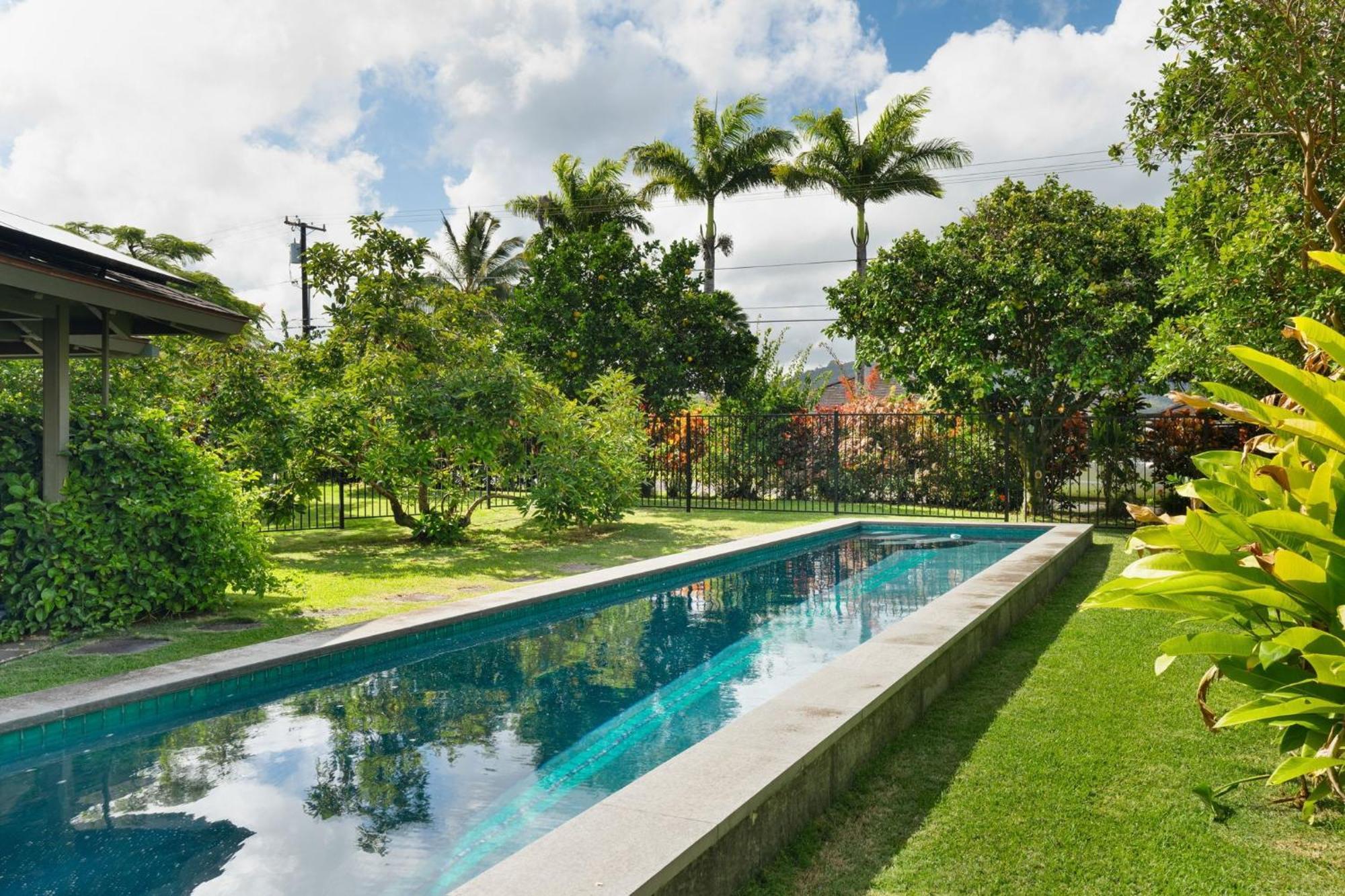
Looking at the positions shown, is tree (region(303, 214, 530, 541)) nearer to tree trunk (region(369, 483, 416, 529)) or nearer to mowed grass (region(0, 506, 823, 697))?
tree trunk (region(369, 483, 416, 529))

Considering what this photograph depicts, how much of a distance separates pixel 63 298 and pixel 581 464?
677 cm

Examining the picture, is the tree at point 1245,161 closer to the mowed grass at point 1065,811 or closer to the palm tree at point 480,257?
the mowed grass at point 1065,811

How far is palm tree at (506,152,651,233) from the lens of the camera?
91.1 ft

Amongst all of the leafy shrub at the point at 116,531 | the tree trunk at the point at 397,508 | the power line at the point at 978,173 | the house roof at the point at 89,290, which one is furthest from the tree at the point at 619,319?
the leafy shrub at the point at 116,531

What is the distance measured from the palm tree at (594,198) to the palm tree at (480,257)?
6.88 m

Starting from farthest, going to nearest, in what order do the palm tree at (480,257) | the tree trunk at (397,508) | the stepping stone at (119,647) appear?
the palm tree at (480,257)
the tree trunk at (397,508)
the stepping stone at (119,647)

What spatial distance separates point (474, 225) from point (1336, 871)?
34.7 meters

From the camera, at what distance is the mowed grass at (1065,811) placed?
2.66 metres

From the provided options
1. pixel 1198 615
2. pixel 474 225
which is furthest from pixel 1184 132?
pixel 474 225

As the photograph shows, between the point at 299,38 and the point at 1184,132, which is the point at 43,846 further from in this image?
the point at 1184,132

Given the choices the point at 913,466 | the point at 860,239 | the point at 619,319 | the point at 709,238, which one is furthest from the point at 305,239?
the point at 913,466

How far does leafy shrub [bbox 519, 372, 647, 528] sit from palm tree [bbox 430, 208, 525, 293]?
72.5 feet

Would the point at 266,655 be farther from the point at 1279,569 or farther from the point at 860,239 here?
the point at 860,239

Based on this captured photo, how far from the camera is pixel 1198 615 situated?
299 centimetres
